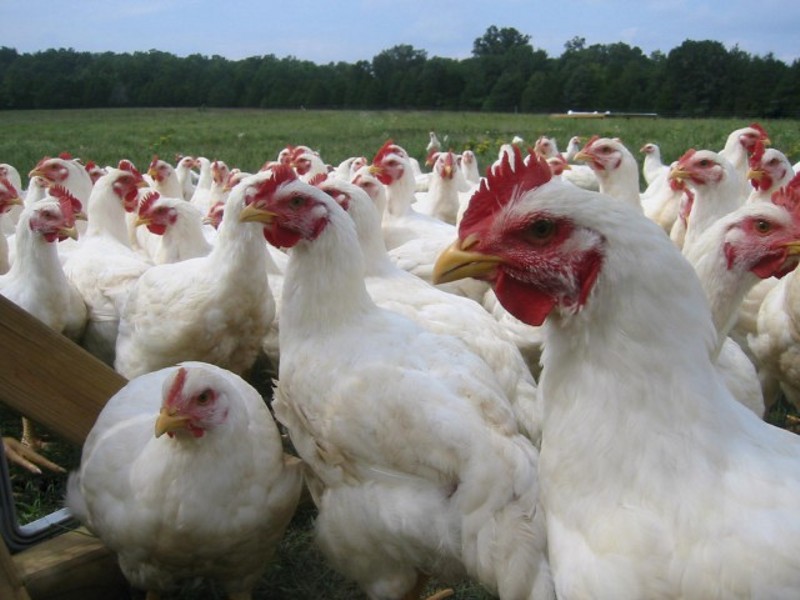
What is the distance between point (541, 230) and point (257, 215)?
1810 mm

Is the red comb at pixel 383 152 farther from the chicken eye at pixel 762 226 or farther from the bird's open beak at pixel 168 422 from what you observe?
the bird's open beak at pixel 168 422

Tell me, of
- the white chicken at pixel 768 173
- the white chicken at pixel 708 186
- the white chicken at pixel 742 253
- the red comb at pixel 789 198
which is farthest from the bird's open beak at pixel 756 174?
the white chicken at pixel 742 253

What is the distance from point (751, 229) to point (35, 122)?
31189mm

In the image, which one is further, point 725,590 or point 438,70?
point 438,70

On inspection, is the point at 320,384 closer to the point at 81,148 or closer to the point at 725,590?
the point at 725,590

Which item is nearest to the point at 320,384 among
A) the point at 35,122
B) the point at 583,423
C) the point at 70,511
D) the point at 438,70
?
the point at 70,511

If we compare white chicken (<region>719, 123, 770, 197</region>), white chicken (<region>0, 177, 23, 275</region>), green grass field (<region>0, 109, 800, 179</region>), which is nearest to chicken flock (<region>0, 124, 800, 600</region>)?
white chicken (<region>0, 177, 23, 275</region>)

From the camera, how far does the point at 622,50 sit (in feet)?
166

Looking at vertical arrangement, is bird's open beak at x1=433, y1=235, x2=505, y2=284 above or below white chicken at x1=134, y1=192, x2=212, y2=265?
above

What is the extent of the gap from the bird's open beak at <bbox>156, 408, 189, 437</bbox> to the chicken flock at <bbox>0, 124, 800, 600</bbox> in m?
0.02

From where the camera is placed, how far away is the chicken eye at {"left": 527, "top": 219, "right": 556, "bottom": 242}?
1682 millimetres

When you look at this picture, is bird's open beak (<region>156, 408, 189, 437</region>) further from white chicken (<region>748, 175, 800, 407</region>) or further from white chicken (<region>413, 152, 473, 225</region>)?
white chicken (<region>413, 152, 473, 225</region>)

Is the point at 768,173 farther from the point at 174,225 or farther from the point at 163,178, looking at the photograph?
the point at 163,178

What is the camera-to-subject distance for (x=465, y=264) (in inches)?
69.5
